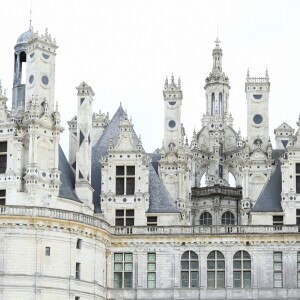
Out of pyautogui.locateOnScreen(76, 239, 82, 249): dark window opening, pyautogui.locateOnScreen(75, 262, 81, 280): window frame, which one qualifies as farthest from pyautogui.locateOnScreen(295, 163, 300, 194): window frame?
pyautogui.locateOnScreen(75, 262, 81, 280): window frame

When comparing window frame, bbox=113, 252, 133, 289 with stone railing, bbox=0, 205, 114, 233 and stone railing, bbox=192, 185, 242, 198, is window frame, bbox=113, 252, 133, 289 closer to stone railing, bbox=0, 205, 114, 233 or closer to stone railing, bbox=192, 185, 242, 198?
stone railing, bbox=0, 205, 114, 233

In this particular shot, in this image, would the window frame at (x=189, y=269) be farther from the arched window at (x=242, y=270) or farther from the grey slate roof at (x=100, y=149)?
the grey slate roof at (x=100, y=149)

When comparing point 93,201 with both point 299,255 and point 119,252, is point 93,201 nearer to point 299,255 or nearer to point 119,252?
point 119,252

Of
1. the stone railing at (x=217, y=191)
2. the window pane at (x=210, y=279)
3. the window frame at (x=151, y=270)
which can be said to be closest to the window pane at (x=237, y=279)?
the window pane at (x=210, y=279)

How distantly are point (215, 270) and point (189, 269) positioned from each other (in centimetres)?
159

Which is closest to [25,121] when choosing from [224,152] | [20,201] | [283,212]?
[20,201]

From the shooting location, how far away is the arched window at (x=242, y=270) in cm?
7700

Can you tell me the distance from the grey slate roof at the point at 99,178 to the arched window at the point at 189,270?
3217mm

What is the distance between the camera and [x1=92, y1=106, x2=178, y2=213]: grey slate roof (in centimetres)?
7931

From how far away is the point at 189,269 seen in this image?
77.2 m

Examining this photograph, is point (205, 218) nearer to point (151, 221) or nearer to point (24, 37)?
point (151, 221)

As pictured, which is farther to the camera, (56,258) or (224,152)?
(224,152)

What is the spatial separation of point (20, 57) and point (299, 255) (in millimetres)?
22377

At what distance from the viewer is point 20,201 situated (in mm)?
73812
